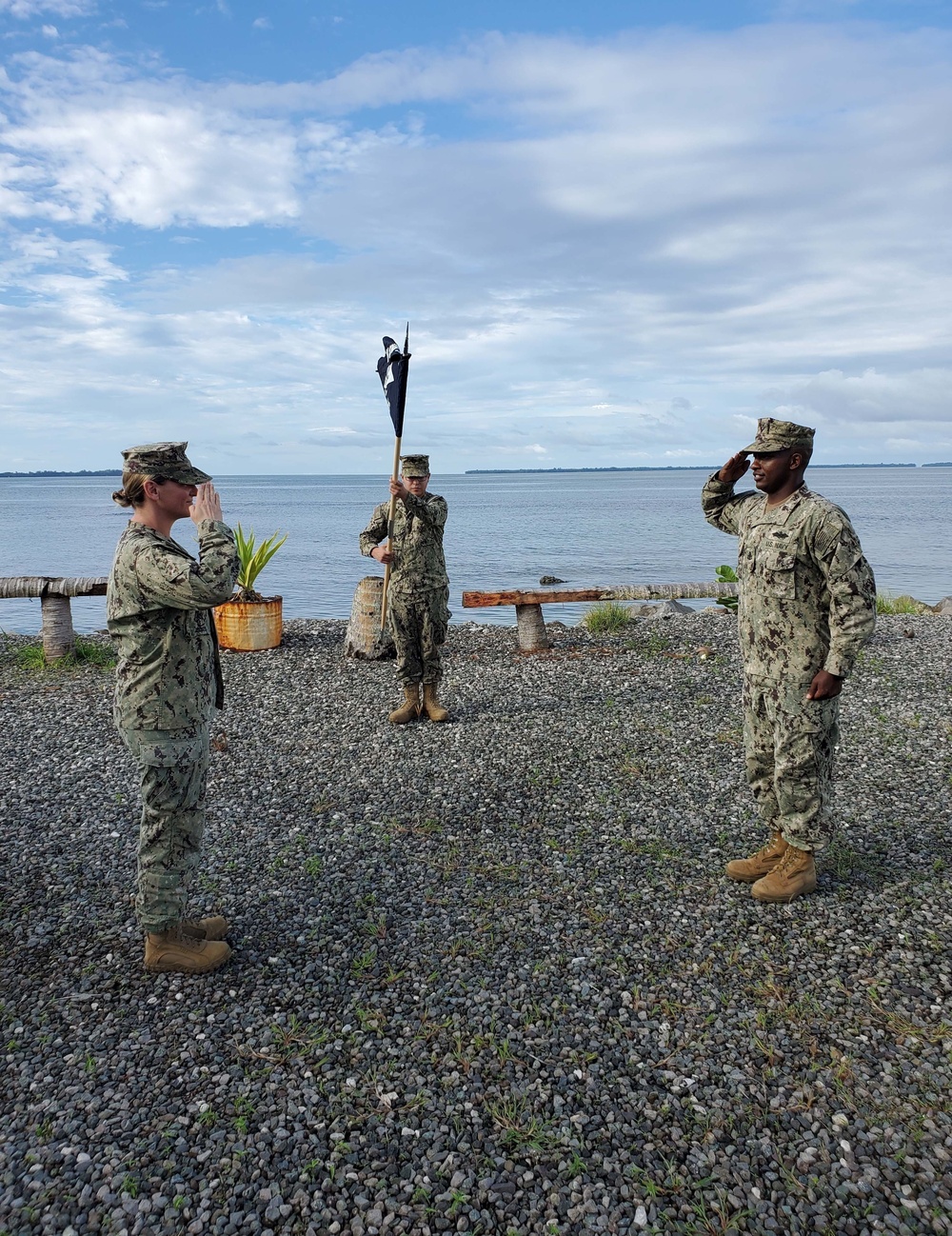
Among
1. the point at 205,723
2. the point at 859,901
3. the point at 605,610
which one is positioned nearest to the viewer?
the point at 205,723

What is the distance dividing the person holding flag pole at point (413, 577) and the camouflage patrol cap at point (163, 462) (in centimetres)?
405

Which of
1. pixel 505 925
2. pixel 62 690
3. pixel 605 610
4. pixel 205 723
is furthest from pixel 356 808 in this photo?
pixel 605 610

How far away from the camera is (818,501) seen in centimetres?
434

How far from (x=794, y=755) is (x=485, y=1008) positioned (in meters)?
1.89

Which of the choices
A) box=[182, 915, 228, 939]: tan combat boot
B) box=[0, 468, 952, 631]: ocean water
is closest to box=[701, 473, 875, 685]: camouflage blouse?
box=[182, 915, 228, 939]: tan combat boot

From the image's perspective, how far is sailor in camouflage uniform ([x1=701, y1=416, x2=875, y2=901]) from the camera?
4.23 metres

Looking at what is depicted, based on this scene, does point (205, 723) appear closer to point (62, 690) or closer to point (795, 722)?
point (795, 722)

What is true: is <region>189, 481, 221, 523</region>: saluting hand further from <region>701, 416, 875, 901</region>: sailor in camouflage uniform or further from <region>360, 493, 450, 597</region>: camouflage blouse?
<region>360, 493, 450, 597</region>: camouflage blouse

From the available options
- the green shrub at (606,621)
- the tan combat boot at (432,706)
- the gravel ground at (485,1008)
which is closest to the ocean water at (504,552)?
the green shrub at (606,621)

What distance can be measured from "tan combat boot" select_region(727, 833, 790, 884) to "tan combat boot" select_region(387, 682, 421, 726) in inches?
152

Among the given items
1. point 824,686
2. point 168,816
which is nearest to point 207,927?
point 168,816

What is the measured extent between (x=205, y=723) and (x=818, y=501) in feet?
9.78

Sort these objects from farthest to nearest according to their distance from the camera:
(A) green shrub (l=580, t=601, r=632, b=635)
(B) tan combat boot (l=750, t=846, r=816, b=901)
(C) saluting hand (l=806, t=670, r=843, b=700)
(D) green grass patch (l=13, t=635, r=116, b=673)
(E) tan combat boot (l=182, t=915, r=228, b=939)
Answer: (A) green shrub (l=580, t=601, r=632, b=635)
(D) green grass patch (l=13, t=635, r=116, b=673)
(B) tan combat boot (l=750, t=846, r=816, b=901)
(C) saluting hand (l=806, t=670, r=843, b=700)
(E) tan combat boot (l=182, t=915, r=228, b=939)

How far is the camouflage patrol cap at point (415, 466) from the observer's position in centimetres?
805
